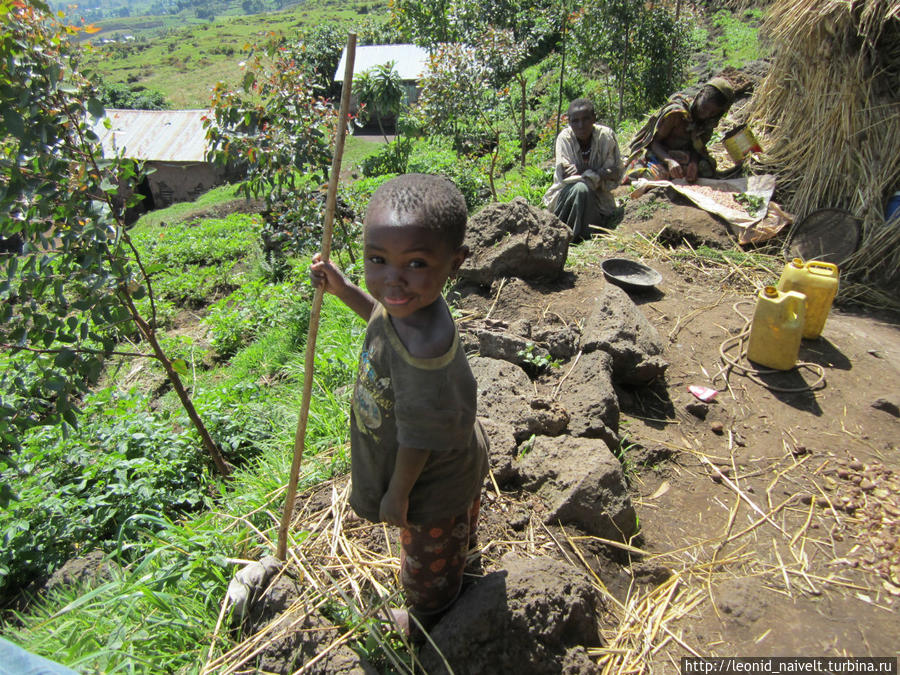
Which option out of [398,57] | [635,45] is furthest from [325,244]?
[398,57]

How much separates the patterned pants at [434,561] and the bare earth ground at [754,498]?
0.45 m

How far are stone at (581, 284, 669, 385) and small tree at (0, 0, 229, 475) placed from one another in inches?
111

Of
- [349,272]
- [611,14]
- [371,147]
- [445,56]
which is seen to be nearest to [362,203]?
[349,272]

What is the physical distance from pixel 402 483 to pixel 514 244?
3319mm

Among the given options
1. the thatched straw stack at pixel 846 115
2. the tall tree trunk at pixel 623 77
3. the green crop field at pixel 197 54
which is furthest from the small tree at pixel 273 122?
the green crop field at pixel 197 54

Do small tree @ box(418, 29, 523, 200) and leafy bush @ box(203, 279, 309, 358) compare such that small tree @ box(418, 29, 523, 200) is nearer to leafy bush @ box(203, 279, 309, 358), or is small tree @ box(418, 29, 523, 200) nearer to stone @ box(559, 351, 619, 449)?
leafy bush @ box(203, 279, 309, 358)

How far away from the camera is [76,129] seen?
262 cm

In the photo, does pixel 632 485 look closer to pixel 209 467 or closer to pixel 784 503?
pixel 784 503

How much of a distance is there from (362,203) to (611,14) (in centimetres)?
795

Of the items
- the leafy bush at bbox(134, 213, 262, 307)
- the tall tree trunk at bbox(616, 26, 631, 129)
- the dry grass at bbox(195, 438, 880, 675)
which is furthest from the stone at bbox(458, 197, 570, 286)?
the tall tree trunk at bbox(616, 26, 631, 129)

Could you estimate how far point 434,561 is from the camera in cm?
196

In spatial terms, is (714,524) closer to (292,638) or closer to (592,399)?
(592,399)

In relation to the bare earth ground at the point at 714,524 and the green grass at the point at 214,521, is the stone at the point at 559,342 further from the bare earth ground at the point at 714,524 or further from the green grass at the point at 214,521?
the green grass at the point at 214,521

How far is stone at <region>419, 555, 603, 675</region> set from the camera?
6.22 ft
